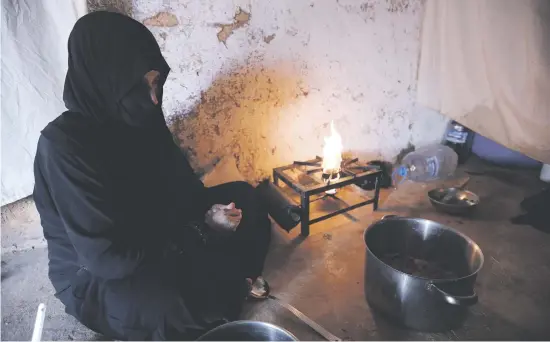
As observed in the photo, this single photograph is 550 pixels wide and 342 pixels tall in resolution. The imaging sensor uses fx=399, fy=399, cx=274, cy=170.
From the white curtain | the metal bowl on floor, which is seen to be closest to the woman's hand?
the metal bowl on floor

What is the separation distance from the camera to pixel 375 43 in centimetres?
241

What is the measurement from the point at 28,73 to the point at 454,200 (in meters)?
2.26

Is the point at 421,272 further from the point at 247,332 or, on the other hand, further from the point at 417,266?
the point at 247,332

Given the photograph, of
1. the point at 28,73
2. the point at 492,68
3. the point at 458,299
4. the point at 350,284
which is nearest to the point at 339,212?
the point at 350,284

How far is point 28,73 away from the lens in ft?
5.42

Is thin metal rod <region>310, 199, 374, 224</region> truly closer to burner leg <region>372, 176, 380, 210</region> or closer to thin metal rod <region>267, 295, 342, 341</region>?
burner leg <region>372, 176, 380, 210</region>

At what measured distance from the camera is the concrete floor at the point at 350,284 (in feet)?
A: 4.92

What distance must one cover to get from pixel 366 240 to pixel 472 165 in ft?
5.78

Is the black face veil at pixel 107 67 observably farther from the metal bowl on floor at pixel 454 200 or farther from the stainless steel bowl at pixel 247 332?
the metal bowl on floor at pixel 454 200

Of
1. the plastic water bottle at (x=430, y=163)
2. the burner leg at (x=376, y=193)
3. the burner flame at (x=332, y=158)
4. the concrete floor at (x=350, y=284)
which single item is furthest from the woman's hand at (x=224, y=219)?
the plastic water bottle at (x=430, y=163)

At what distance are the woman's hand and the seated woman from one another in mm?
48

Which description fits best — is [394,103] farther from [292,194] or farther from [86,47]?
[86,47]

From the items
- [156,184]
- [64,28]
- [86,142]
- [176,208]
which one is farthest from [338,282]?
[64,28]

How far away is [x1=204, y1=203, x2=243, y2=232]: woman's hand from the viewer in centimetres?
158
